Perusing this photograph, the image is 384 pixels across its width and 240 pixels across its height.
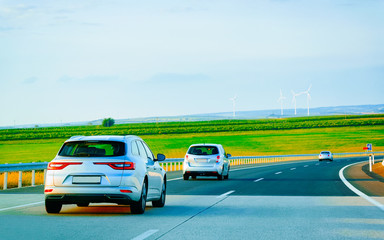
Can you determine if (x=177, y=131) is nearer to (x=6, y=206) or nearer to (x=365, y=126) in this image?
(x=365, y=126)

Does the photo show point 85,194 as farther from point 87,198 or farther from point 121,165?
point 121,165

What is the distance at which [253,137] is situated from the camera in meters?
110

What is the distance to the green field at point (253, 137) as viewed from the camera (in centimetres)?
8947

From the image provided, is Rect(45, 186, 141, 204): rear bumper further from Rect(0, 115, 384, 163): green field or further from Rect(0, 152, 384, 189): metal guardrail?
Rect(0, 115, 384, 163): green field

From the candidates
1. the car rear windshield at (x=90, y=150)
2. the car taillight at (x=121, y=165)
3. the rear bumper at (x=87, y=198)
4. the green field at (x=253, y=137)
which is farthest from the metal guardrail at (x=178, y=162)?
the rear bumper at (x=87, y=198)

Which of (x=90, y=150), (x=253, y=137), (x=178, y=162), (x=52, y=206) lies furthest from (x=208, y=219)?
(x=253, y=137)

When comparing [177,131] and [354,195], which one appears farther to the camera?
[177,131]

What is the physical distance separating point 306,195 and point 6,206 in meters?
8.21

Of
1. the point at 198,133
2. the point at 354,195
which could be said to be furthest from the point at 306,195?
the point at 198,133

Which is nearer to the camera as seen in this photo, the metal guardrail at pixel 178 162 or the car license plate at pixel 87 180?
the car license plate at pixel 87 180

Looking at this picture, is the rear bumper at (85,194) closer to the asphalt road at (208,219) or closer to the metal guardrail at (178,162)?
the asphalt road at (208,219)

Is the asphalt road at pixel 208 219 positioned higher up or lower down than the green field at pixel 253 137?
higher up

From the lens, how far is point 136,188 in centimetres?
1150

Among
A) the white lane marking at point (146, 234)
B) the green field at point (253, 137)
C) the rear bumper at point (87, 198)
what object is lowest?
the green field at point (253, 137)
